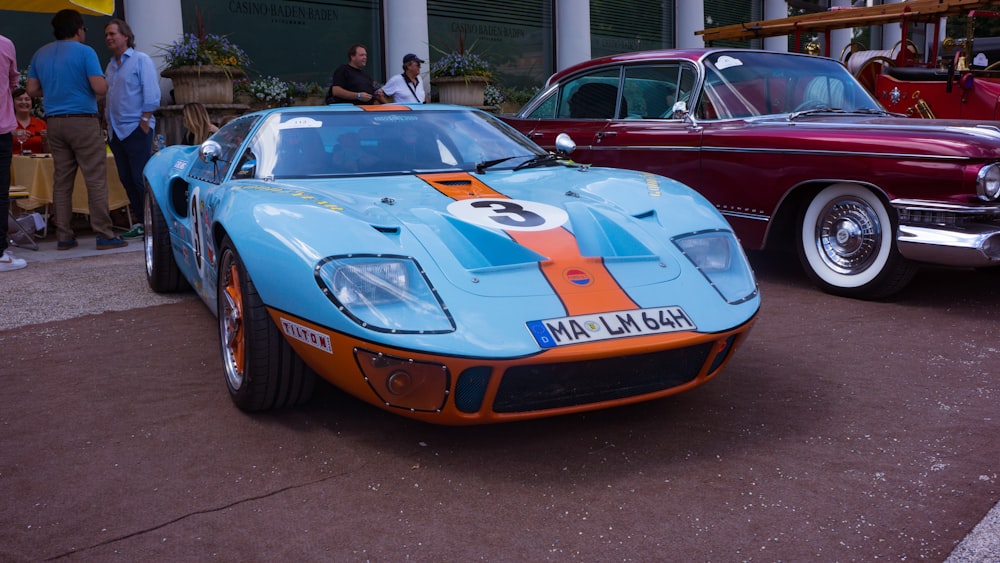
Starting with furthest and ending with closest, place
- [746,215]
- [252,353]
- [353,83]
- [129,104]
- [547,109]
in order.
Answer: [353,83], [129,104], [547,109], [746,215], [252,353]

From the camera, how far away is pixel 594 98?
6.32 m

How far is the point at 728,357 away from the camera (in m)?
2.92

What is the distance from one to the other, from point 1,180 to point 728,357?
5290mm

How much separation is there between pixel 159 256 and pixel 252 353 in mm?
2505

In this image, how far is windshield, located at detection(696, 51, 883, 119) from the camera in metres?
5.52

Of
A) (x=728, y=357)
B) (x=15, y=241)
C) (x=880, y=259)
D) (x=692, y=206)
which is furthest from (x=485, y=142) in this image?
(x=15, y=241)

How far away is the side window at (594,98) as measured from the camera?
6.15 metres

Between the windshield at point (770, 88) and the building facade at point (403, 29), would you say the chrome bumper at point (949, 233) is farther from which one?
the building facade at point (403, 29)

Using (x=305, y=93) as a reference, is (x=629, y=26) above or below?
above

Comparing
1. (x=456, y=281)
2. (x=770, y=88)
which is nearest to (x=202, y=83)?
(x=770, y=88)

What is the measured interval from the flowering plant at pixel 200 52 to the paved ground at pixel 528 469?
233 inches

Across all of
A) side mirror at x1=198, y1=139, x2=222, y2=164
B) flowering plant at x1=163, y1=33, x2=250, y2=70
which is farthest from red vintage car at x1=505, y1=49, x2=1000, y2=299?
flowering plant at x1=163, y1=33, x2=250, y2=70

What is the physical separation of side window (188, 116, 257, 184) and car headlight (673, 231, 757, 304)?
1.93 metres

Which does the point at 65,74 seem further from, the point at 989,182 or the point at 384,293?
the point at 989,182
